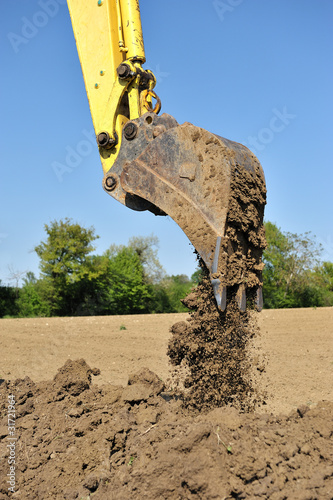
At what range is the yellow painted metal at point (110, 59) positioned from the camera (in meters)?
5.24

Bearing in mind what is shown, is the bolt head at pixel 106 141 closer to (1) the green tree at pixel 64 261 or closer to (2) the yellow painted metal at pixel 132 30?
(2) the yellow painted metal at pixel 132 30

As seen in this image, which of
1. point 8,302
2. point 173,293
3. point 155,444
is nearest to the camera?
point 155,444

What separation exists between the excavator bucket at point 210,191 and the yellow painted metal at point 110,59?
517 mm

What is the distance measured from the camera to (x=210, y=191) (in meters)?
4.16

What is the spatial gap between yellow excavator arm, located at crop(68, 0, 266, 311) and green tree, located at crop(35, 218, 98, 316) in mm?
24628

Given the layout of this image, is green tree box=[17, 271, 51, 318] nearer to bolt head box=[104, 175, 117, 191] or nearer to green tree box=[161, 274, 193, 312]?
green tree box=[161, 274, 193, 312]

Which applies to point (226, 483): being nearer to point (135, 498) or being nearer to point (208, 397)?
point (135, 498)

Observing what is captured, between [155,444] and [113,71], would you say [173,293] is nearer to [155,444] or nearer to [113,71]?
[113,71]

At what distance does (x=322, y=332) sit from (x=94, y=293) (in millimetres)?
21017

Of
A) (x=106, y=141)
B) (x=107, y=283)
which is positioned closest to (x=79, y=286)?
(x=107, y=283)

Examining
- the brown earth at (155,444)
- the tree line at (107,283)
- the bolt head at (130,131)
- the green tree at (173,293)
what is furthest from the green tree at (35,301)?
the bolt head at (130,131)

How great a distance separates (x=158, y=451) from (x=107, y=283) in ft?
92.7

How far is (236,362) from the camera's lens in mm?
4457

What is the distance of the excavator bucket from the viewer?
13.5ft
